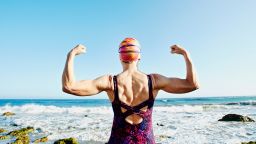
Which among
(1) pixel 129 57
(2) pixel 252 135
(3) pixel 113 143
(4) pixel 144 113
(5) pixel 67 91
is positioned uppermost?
(1) pixel 129 57

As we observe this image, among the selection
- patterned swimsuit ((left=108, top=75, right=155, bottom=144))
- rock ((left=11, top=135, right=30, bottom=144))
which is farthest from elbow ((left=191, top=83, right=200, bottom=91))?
rock ((left=11, top=135, right=30, bottom=144))

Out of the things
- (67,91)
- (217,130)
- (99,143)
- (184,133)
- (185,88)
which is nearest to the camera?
(67,91)

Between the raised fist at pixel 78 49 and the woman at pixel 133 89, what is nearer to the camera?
the raised fist at pixel 78 49

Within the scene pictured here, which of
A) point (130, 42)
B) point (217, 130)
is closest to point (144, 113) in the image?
point (130, 42)

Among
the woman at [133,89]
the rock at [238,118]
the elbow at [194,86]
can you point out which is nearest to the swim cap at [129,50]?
the woman at [133,89]

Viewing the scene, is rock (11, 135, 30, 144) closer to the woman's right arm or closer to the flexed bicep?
the flexed bicep

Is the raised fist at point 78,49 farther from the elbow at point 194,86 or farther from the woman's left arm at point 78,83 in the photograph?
the elbow at point 194,86

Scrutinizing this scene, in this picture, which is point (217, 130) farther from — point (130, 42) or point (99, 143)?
point (130, 42)

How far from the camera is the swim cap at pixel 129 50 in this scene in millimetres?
3377

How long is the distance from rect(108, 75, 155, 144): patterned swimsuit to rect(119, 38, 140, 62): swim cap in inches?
10.0

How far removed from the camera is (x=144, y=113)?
3.36 metres

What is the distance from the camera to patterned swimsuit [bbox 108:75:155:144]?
10.8 ft

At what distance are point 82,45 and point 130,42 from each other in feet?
1.84

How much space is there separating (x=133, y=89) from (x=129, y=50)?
1.36 ft
